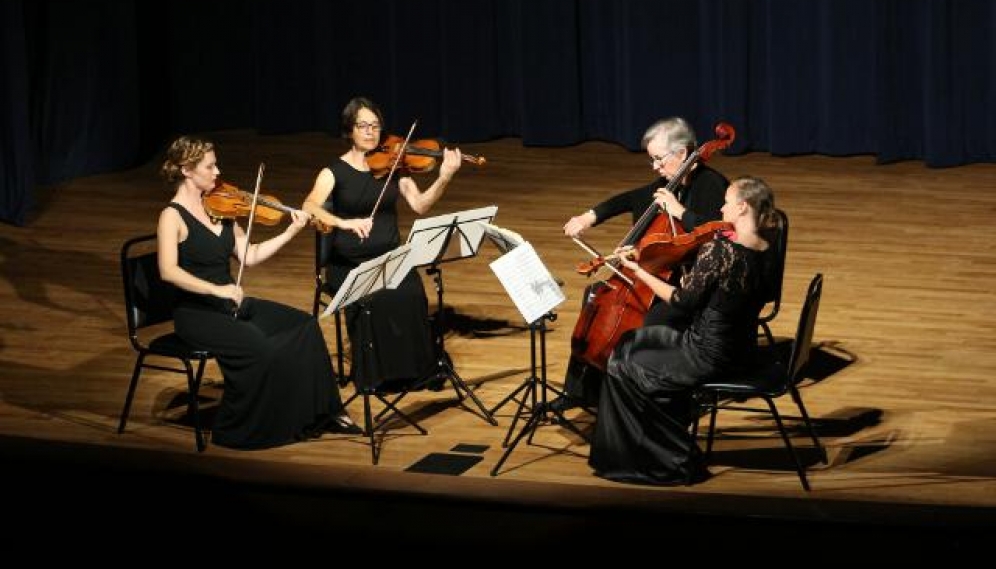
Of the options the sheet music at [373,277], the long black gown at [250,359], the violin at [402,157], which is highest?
the violin at [402,157]

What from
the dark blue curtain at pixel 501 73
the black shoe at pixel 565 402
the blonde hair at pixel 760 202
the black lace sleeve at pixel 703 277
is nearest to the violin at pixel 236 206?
the black shoe at pixel 565 402

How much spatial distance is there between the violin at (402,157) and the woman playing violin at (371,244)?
0.02 meters

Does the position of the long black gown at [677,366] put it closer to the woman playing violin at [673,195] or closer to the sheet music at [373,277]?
the woman playing violin at [673,195]

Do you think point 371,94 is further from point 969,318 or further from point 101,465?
point 101,465

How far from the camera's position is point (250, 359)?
541cm

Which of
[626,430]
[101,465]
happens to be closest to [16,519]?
[101,465]

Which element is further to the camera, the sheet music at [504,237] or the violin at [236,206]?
the violin at [236,206]

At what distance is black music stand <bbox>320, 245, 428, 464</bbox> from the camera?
514 centimetres

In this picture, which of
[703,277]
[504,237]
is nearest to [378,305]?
[504,237]

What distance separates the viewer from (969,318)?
6.53 m

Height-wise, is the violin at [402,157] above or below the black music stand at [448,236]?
above

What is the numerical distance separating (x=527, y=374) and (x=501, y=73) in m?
4.90

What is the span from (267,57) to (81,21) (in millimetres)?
1538

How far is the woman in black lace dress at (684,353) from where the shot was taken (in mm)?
4793
